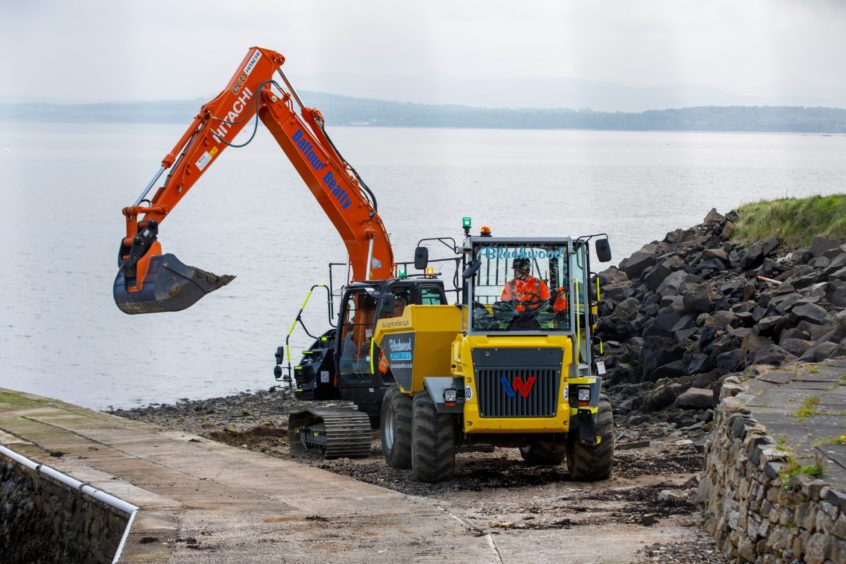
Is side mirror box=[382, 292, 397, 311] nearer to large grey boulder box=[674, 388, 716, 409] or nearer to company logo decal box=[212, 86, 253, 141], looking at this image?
company logo decal box=[212, 86, 253, 141]

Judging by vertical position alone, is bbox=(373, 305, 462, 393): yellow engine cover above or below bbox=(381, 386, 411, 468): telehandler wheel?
above

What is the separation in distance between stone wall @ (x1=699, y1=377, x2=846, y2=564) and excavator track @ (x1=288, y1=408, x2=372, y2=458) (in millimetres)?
6583

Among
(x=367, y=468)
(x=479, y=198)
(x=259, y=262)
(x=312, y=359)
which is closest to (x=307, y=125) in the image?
(x=312, y=359)

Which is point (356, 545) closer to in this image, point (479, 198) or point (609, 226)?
point (609, 226)

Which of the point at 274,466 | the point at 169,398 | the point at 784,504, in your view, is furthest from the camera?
the point at 169,398

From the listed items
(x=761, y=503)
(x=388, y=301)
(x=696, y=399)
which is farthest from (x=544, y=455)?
(x=761, y=503)

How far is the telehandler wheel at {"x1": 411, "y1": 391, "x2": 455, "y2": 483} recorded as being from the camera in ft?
49.7

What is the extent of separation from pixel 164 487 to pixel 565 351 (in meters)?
4.34

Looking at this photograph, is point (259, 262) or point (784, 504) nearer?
point (784, 504)

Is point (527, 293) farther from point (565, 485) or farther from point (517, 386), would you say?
point (565, 485)

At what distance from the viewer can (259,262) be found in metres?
61.5

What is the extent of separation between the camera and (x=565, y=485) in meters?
15.2

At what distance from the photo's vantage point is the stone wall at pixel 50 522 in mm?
13648

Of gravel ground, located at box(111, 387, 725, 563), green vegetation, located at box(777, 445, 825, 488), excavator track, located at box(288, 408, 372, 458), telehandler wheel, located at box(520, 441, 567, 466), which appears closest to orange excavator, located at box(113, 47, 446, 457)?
excavator track, located at box(288, 408, 372, 458)
